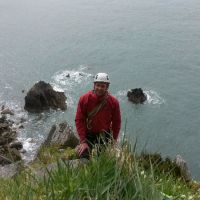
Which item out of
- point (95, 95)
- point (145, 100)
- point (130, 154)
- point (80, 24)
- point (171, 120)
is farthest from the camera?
point (80, 24)

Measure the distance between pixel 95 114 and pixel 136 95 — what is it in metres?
36.0

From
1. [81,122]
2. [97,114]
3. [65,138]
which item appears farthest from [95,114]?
[65,138]

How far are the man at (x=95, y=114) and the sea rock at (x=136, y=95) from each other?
116ft

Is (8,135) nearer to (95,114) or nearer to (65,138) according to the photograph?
(65,138)

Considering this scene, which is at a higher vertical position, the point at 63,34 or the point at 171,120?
the point at 63,34

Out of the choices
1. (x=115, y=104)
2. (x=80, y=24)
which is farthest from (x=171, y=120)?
(x=115, y=104)

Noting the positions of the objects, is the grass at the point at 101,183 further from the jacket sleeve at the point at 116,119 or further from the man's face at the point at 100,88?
the jacket sleeve at the point at 116,119

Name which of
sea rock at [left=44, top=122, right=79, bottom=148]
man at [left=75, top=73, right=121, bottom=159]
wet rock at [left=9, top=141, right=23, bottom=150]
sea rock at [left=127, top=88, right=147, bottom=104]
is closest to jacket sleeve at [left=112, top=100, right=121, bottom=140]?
man at [left=75, top=73, right=121, bottom=159]

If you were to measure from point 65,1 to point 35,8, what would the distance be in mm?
7194

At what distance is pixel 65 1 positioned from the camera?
8056 centimetres

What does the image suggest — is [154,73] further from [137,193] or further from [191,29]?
[137,193]

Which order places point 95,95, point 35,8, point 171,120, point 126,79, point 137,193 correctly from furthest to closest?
point 35,8, point 126,79, point 171,120, point 95,95, point 137,193

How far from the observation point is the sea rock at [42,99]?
43.0 meters

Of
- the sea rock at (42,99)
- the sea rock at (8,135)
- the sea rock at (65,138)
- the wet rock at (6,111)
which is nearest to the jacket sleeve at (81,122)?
the sea rock at (65,138)
